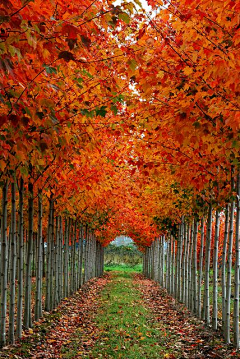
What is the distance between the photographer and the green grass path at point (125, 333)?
871 cm

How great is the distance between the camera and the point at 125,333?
419 inches

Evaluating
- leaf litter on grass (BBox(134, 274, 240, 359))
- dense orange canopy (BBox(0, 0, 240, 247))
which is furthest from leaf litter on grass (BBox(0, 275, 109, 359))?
dense orange canopy (BBox(0, 0, 240, 247))

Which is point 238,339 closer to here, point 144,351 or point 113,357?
point 144,351

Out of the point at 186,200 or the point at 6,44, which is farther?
the point at 186,200

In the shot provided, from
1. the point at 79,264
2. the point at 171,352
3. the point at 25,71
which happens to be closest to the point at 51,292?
the point at 171,352

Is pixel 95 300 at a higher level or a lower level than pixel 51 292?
lower

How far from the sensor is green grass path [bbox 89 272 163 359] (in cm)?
871

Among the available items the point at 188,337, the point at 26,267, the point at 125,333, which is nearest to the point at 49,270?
the point at 26,267

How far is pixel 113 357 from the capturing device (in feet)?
27.2

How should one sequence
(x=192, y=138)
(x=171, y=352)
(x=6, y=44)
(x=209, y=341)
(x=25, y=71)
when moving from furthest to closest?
(x=209, y=341), (x=171, y=352), (x=192, y=138), (x=25, y=71), (x=6, y=44)

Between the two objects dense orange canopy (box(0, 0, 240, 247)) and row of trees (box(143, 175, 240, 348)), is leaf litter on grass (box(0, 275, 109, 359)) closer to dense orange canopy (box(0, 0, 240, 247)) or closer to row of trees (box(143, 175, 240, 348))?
row of trees (box(143, 175, 240, 348))

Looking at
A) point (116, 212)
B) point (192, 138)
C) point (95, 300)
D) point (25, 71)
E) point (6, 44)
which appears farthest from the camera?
point (116, 212)

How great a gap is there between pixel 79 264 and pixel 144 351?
14.3 m

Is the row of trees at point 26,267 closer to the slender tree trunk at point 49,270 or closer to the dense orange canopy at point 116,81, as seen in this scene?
the slender tree trunk at point 49,270
